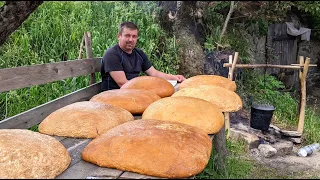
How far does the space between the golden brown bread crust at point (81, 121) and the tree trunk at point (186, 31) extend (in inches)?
206

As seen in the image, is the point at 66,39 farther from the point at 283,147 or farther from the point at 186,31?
the point at 283,147

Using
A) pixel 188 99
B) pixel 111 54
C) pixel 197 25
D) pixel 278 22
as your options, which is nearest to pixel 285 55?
pixel 278 22

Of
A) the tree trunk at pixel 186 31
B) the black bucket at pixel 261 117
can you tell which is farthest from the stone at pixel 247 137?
the tree trunk at pixel 186 31

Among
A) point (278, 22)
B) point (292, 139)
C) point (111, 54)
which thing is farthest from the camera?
point (278, 22)

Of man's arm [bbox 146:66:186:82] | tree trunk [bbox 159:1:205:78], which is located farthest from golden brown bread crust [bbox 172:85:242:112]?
tree trunk [bbox 159:1:205:78]

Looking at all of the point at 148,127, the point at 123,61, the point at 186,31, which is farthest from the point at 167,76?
the point at 186,31

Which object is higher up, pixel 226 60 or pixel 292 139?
pixel 226 60

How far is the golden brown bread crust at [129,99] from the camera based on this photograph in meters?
2.01

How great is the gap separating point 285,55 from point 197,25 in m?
4.10

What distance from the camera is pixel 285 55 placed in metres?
10.5

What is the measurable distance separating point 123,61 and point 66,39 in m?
2.13

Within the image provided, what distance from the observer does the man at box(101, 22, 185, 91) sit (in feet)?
12.0

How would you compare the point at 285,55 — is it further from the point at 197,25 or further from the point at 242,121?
the point at 242,121

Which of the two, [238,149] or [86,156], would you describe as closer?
[86,156]
